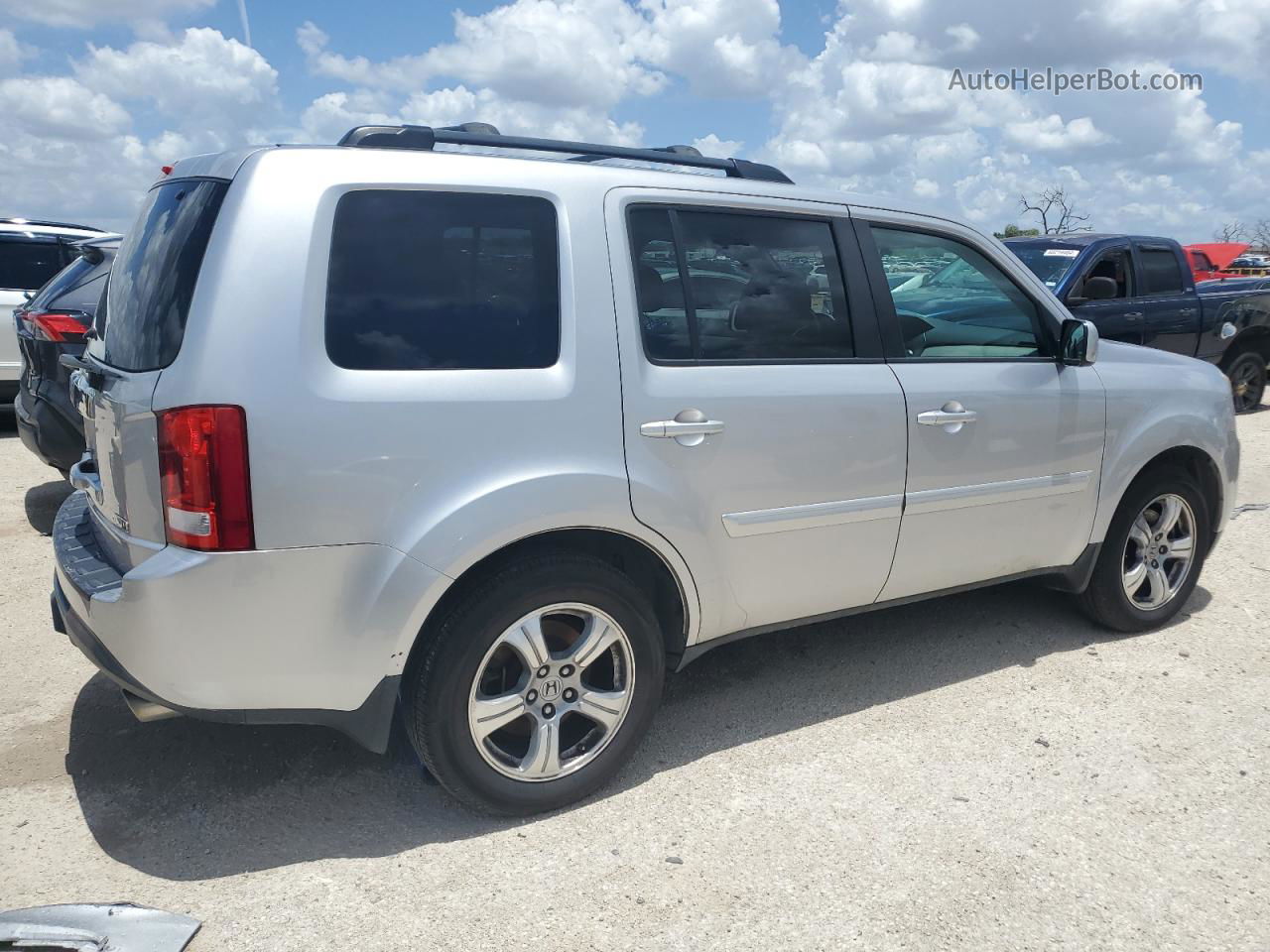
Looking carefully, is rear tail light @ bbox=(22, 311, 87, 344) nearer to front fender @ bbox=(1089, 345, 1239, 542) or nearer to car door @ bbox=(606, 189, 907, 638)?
car door @ bbox=(606, 189, 907, 638)

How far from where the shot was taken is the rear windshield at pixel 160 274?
8.68ft

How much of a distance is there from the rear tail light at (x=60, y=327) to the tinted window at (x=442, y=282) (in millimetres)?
3787

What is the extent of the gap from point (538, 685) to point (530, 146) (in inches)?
64.0

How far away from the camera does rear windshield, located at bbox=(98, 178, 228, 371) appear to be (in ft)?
8.68

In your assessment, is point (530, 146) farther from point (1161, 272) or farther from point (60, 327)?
point (1161, 272)

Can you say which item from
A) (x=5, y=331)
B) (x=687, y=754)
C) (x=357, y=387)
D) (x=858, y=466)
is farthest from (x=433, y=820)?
(x=5, y=331)

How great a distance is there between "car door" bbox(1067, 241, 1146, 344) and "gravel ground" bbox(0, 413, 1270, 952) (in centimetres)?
497

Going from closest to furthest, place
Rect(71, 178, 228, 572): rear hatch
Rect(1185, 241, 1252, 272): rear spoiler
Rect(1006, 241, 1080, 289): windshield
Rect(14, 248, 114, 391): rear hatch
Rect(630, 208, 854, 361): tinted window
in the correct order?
Rect(71, 178, 228, 572): rear hatch → Rect(630, 208, 854, 361): tinted window → Rect(14, 248, 114, 391): rear hatch → Rect(1006, 241, 1080, 289): windshield → Rect(1185, 241, 1252, 272): rear spoiler

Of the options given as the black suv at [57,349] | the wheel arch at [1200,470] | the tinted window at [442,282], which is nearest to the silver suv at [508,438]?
the tinted window at [442,282]

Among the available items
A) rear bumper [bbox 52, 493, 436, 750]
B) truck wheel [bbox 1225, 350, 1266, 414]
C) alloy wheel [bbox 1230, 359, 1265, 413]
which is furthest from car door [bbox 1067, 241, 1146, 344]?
rear bumper [bbox 52, 493, 436, 750]

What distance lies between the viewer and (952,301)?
4039mm

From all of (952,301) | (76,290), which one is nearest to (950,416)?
(952,301)

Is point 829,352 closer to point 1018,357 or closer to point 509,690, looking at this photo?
point 1018,357

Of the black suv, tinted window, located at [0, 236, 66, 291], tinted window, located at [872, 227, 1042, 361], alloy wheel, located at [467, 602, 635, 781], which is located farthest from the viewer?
tinted window, located at [0, 236, 66, 291]
